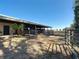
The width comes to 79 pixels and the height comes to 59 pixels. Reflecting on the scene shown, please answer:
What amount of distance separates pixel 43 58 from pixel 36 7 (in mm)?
27004

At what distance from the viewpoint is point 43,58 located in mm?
6574

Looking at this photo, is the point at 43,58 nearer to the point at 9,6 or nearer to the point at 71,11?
the point at 9,6

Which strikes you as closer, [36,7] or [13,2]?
[13,2]

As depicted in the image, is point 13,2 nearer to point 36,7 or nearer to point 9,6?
point 9,6

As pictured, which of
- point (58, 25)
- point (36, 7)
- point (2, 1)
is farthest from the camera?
point (58, 25)

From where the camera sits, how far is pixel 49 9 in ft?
111

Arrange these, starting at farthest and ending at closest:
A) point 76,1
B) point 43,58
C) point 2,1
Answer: point 76,1, point 2,1, point 43,58

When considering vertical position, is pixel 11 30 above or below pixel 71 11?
below

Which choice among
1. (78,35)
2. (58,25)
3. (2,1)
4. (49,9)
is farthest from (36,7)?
(78,35)

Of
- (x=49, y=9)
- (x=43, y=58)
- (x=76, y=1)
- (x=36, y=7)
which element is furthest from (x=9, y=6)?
(x=43, y=58)

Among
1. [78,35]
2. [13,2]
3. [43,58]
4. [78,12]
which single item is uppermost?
[13,2]

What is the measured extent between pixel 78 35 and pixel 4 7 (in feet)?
71.9

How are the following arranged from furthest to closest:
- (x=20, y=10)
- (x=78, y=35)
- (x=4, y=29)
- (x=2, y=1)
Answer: (x=20, y=10)
(x=2, y=1)
(x=4, y=29)
(x=78, y=35)

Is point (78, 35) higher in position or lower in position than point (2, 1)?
lower
